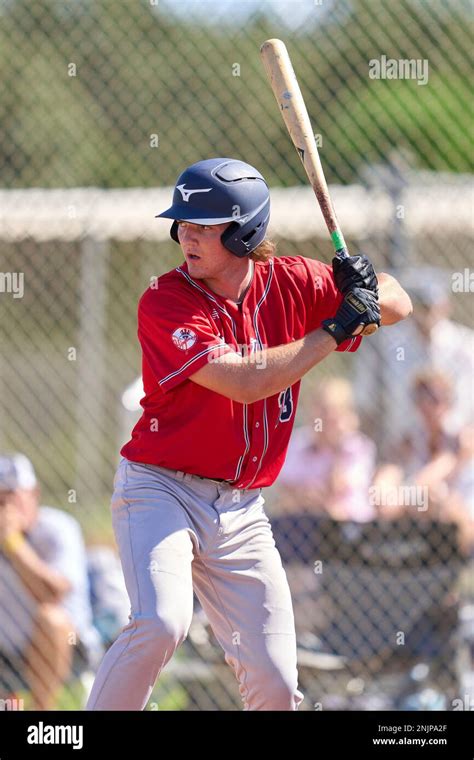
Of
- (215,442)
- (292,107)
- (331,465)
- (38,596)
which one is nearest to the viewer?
(215,442)

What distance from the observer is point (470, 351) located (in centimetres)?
491

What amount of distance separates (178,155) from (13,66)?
31.0 inches

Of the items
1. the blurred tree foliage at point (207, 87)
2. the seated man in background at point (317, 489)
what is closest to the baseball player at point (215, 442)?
the seated man in background at point (317, 489)

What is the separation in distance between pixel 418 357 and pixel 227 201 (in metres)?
2.20

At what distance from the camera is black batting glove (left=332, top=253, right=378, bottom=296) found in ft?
9.64

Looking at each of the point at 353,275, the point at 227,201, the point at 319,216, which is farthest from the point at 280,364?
the point at 319,216

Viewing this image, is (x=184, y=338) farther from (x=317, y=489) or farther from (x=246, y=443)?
(x=317, y=489)

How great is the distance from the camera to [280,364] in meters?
2.82

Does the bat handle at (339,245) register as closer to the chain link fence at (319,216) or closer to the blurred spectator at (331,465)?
the chain link fence at (319,216)

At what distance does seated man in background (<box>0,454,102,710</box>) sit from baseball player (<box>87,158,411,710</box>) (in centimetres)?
147
